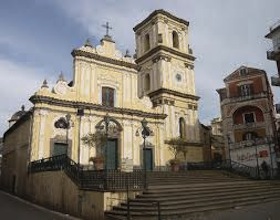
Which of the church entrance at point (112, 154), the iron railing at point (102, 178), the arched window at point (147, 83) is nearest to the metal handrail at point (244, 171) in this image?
the church entrance at point (112, 154)

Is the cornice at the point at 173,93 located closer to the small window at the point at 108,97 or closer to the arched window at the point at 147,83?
the arched window at the point at 147,83

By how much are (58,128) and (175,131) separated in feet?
41.6

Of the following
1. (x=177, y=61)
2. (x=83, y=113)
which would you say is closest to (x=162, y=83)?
(x=177, y=61)

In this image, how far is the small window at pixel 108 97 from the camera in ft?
91.6

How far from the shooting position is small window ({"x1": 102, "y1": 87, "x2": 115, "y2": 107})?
2792 centimetres

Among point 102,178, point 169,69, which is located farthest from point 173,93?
point 102,178

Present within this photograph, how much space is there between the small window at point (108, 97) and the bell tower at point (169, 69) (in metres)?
5.23

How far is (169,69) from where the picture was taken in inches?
1363

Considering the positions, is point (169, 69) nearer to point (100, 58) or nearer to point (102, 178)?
point (100, 58)

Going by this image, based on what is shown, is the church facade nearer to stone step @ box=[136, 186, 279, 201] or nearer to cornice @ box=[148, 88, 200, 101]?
cornice @ box=[148, 88, 200, 101]

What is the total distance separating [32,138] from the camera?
76.5 feet

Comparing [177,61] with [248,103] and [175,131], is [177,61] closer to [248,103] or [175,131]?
[175,131]

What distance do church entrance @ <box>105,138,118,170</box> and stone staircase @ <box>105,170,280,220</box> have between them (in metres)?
6.07

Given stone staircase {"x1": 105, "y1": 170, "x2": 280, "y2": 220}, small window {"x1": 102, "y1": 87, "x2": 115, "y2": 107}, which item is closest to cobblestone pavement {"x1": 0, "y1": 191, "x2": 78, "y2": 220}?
stone staircase {"x1": 105, "y1": 170, "x2": 280, "y2": 220}
